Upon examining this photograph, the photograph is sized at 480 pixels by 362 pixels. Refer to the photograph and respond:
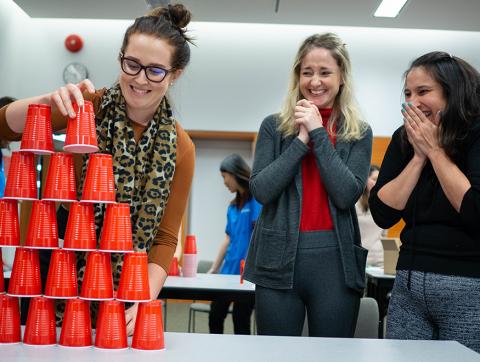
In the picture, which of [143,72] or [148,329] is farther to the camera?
[143,72]

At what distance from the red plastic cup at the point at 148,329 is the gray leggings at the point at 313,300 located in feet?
1.88

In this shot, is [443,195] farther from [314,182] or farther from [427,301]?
[314,182]

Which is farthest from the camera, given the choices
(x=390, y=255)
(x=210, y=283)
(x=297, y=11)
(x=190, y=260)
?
(x=297, y=11)

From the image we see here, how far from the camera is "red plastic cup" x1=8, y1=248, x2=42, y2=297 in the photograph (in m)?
1.45

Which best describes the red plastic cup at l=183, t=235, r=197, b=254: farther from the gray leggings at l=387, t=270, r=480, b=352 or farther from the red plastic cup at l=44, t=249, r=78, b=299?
the red plastic cup at l=44, t=249, r=78, b=299

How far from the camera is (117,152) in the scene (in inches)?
66.1

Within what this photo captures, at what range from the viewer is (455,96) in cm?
187

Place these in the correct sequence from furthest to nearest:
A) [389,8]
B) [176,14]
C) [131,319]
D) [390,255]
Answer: [389,8] → [390,255] → [176,14] → [131,319]

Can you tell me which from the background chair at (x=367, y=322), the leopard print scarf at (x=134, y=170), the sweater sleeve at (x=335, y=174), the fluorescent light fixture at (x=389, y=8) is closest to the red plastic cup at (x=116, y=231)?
the leopard print scarf at (x=134, y=170)

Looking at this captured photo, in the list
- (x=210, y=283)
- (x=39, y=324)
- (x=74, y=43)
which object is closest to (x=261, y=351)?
(x=39, y=324)

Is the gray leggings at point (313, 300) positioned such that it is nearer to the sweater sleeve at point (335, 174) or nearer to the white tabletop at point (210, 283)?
the sweater sleeve at point (335, 174)

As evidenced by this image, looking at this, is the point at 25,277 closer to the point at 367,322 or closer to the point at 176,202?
the point at 176,202

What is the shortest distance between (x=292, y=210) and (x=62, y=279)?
850 millimetres

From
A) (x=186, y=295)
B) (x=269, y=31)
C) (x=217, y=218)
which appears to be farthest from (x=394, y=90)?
(x=186, y=295)
